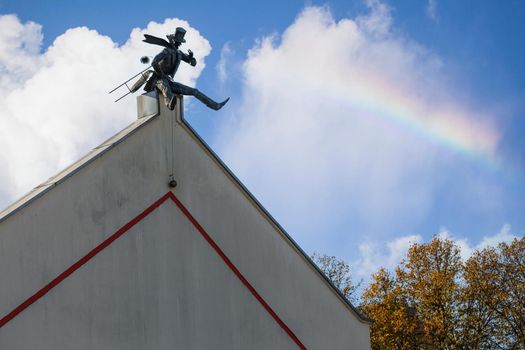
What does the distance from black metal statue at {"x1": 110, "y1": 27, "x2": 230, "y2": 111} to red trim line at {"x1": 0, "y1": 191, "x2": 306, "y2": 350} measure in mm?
2349

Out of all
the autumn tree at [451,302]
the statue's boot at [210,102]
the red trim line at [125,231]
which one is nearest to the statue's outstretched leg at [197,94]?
the statue's boot at [210,102]

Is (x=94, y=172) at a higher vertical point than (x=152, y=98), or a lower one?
lower

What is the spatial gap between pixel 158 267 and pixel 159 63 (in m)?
4.78

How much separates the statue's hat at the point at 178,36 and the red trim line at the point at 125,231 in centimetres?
382

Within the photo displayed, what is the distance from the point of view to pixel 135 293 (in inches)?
618

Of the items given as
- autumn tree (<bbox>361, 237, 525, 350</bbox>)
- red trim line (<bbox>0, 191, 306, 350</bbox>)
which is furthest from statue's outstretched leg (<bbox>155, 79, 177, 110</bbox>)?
autumn tree (<bbox>361, 237, 525, 350</bbox>)

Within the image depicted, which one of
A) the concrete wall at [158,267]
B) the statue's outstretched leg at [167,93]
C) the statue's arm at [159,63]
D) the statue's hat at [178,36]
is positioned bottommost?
the concrete wall at [158,267]

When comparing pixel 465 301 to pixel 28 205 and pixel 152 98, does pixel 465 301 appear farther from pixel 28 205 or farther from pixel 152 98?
pixel 28 205

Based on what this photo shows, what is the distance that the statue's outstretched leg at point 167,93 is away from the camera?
1753cm

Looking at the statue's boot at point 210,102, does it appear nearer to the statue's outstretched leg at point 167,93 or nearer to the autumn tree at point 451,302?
the statue's outstretched leg at point 167,93

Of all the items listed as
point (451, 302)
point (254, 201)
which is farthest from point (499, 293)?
point (254, 201)

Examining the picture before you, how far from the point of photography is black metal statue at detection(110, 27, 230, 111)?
17.7 metres

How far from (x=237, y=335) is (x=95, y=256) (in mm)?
3769

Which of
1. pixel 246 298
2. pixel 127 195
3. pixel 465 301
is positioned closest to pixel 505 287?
pixel 465 301
